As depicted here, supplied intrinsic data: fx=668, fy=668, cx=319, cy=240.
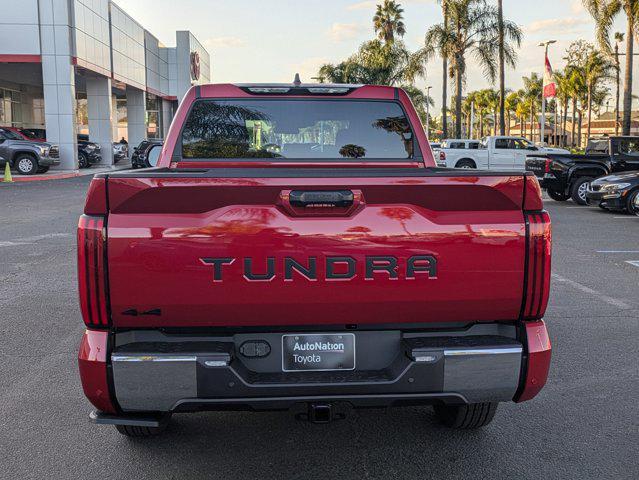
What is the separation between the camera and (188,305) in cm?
283

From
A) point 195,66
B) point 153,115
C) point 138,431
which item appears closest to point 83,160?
point 153,115

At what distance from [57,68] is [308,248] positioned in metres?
31.6

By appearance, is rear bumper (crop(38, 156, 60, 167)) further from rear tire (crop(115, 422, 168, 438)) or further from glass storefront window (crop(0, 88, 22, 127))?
rear tire (crop(115, 422, 168, 438))

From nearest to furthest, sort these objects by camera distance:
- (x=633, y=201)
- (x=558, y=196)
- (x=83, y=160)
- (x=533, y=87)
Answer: (x=633, y=201)
(x=558, y=196)
(x=83, y=160)
(x=533, y=87)

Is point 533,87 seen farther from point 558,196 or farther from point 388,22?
point 558,196

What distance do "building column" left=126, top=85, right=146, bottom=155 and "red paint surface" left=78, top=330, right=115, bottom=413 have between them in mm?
46348

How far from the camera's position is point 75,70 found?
34.3 m

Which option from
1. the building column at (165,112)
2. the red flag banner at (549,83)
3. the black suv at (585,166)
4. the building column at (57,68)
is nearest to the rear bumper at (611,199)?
the black suv at (585,166)

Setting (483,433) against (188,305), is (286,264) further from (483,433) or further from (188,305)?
(483,433)

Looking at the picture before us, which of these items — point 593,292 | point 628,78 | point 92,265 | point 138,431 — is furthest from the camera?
point 628,78

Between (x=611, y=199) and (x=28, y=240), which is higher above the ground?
(x=611, y=199)

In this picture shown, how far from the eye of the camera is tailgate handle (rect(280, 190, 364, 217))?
2.85 meters

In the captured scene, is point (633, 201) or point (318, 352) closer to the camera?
point (318, 352)

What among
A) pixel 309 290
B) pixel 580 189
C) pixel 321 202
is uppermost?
pixel 321 202
